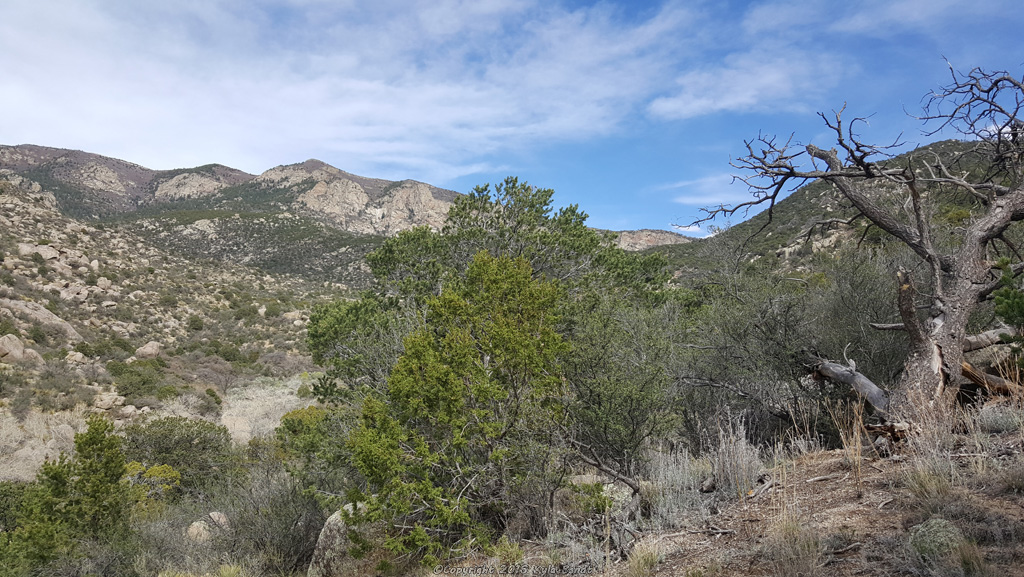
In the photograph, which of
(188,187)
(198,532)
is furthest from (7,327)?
(188,187)

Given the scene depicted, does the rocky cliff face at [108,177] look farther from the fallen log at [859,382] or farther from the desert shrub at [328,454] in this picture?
the fallen log at [859,382]

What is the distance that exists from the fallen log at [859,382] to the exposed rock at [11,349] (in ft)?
92.5

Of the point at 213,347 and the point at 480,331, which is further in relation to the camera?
the point at 213,347

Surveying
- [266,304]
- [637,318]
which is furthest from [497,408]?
[266,304]

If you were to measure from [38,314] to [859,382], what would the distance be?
33.0 m

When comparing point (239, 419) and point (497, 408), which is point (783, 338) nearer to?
point (497, 408)

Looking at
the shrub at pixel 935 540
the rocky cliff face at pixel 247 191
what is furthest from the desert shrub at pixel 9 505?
the rocky cliff face at pixel 247 191

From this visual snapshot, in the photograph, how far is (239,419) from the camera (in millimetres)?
22703

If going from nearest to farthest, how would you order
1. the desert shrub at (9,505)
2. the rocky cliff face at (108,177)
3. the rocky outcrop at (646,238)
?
the desert shrub at (9,505), the rocky cliff face at (108,177), the rocky outcrop at (646,238)

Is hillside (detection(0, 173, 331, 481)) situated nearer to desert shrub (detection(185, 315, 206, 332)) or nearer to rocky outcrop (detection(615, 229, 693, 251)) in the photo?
desert shrub (detection(185, 315, 206, 332))

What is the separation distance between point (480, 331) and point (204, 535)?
25.3 feet

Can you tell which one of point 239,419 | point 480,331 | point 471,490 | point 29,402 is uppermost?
point 480,331

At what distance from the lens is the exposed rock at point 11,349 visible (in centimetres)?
2070

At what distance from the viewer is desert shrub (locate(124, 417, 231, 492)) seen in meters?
15.5
